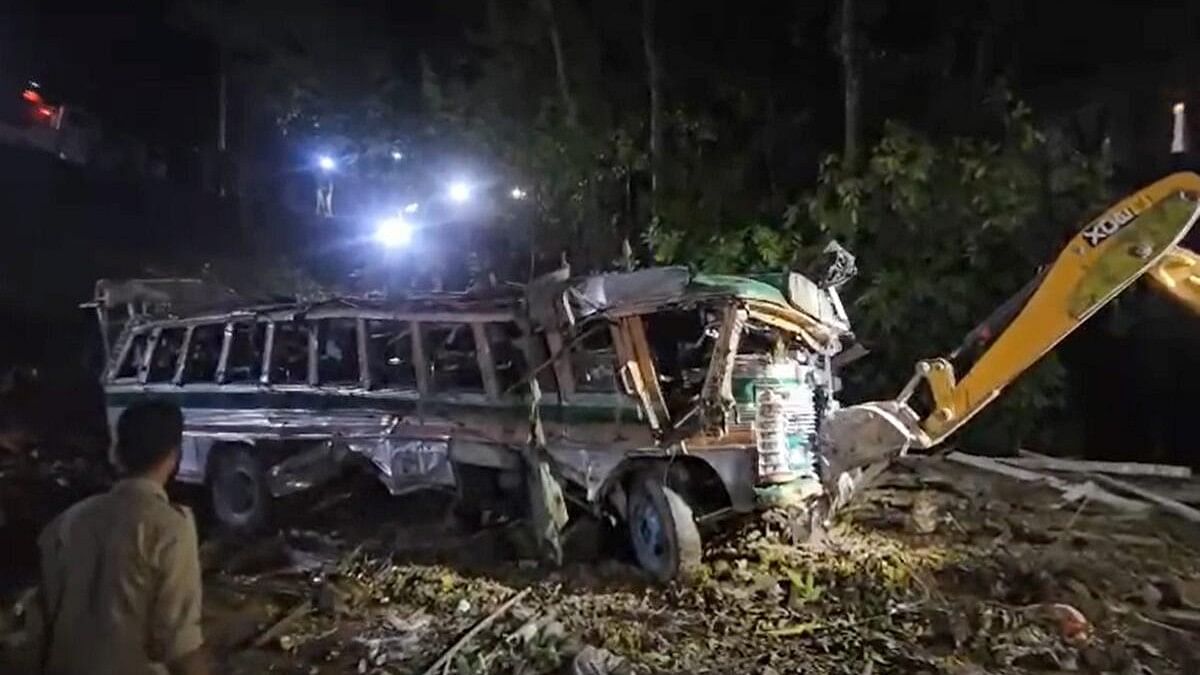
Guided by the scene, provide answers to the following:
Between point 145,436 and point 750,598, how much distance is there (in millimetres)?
5412

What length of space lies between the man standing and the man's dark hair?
60 millimetres

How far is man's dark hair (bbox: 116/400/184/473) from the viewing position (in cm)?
330

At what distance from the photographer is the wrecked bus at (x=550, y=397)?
833cm

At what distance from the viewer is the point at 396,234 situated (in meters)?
21.1

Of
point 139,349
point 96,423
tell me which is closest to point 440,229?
point 96,423

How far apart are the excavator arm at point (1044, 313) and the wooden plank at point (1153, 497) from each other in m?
2.38

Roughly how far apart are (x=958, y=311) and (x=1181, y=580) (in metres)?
5.73

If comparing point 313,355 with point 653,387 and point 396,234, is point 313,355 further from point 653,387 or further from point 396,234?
point 396,234

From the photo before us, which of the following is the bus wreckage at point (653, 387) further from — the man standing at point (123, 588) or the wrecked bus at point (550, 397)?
the man standing at point (123, 588)

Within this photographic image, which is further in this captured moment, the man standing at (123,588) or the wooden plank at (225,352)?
the wooden plank at (225,352)

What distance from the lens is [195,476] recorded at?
11664 mm

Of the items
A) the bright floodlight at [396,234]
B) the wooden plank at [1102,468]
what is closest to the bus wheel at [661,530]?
the wooden plank at [1102,468]

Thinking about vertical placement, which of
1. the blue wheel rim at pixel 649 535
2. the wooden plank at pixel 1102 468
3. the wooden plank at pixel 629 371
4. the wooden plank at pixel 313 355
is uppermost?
the wooden plank at pixel 313 355

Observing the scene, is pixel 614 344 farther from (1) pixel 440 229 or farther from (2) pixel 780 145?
A: (1) pixel 440 229
